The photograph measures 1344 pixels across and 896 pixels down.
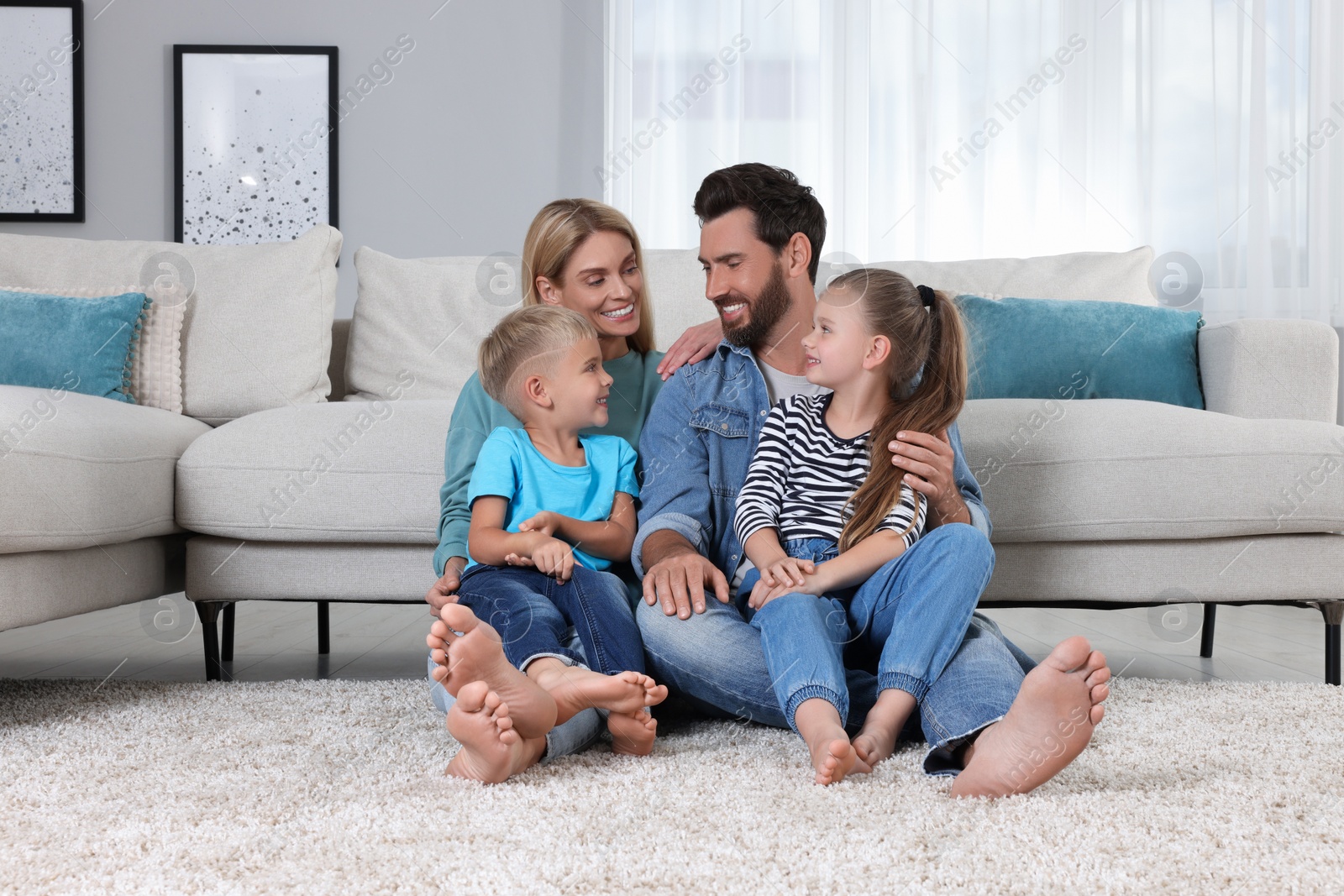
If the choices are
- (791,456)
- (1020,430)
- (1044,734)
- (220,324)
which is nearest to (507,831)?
(1044,734)

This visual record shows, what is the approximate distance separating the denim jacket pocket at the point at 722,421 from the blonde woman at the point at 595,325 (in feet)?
0.33

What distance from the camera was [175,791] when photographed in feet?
3.26

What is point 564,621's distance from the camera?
1.18m

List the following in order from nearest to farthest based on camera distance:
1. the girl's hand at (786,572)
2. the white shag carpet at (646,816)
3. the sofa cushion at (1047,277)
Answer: the white shag carpet at (646,816) < the girl's hand at (786,572) < the sofa cushion at (1047,277)

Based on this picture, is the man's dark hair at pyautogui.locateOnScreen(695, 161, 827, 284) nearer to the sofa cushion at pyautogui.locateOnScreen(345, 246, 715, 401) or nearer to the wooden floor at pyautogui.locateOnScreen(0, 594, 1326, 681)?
the sofa cushion at pyautogui.locateOnScreen(345, 246, 715, 401)

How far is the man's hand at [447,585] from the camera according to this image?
126 cm

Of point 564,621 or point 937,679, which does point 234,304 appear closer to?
point 564,621

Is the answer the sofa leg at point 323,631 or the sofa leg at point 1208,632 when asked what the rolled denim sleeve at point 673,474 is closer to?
the sofa leg at point 323,631

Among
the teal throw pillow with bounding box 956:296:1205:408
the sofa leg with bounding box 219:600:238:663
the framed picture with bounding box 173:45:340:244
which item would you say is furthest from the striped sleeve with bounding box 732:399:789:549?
the framed picture with bounding box 173:45:340:244

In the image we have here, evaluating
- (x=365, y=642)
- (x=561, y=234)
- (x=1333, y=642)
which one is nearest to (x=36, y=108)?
(x=365, y=642)

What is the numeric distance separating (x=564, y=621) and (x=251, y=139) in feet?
9.47

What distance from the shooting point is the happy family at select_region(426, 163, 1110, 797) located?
1.00 metres

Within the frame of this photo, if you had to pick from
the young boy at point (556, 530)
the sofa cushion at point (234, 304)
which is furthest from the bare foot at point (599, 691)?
the sofa cushion at point (234, 304)

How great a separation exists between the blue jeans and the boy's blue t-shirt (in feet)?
0.23
